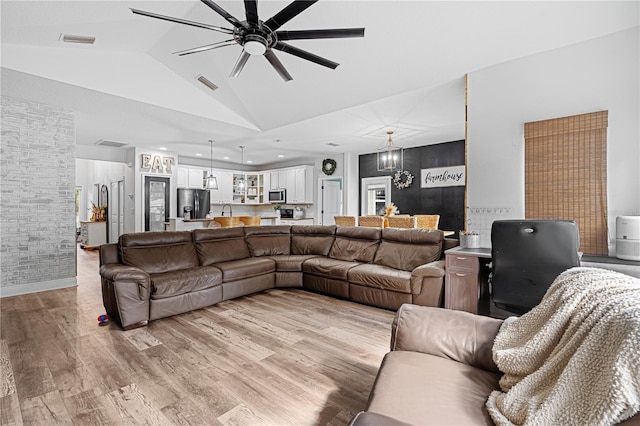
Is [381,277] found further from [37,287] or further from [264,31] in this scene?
[37,287]

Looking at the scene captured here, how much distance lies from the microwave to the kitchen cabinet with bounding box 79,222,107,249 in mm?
4821

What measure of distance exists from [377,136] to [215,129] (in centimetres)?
319

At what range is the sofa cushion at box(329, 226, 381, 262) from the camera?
4441mm

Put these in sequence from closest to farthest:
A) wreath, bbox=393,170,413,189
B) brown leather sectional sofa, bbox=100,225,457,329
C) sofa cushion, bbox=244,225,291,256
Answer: brown leather sectional sofa, bbox=100,225,457,329
sofa cushion, bbox=244,225,291,256
wreath, bbox=393,170,413,189

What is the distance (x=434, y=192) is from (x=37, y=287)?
7273 millimetres

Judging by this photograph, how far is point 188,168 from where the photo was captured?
8.60 metres

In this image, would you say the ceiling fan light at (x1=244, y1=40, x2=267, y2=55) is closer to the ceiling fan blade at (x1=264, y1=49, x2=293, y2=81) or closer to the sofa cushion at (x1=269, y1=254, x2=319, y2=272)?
the ceiling fan blade at (x1=264, y1=49, x2=293, y2=81)

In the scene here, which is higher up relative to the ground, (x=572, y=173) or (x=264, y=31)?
(x=264, y=31)

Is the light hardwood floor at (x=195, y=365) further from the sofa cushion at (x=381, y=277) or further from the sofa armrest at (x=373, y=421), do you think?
the sofa armrest at (x=373, y=421)

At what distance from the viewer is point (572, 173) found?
299 cm

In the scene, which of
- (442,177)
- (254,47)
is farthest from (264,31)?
(442,177)

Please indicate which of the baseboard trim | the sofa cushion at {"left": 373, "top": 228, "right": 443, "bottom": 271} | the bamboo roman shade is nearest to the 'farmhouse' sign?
the sofa cushion at {"left": 373, "top": 228, "right": 443, "bottom": 271}

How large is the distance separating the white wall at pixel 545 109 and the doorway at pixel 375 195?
405 cm

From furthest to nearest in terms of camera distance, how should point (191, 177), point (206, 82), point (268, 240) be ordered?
A: point (191, 177) < point (268, 240) < point (206, 82)
